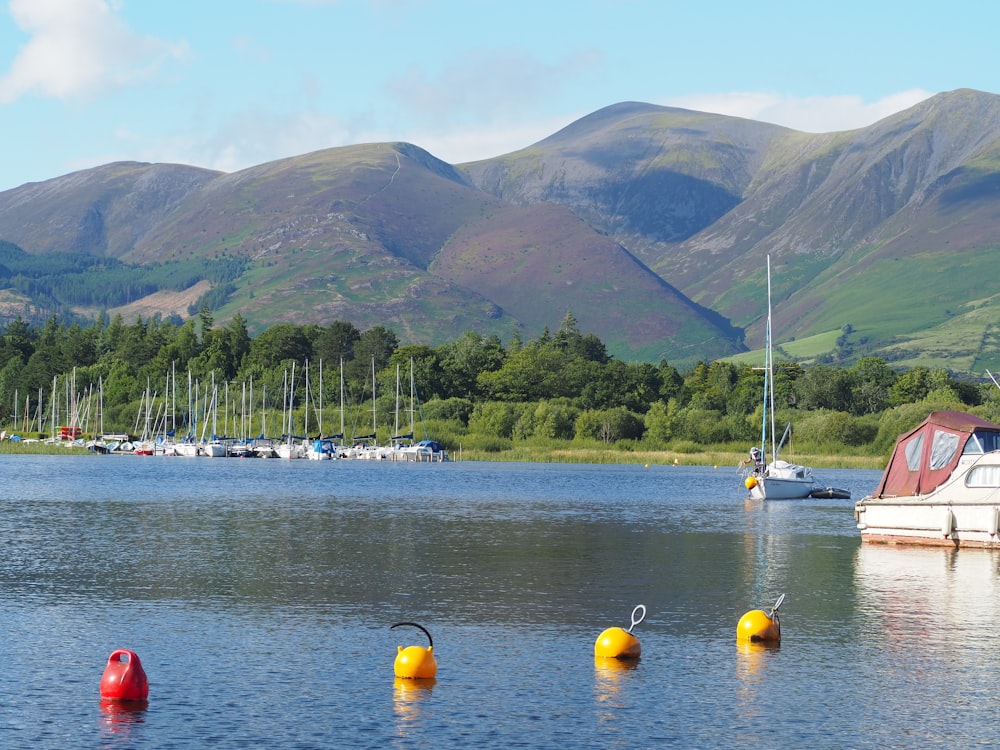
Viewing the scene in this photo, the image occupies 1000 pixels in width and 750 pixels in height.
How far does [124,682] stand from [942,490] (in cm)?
5065

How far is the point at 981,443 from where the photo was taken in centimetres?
6994

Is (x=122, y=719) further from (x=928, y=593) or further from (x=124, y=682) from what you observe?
(x=928, y=593)

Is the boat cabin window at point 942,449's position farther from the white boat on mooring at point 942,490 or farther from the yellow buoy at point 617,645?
the yellow buoy at point 617,645

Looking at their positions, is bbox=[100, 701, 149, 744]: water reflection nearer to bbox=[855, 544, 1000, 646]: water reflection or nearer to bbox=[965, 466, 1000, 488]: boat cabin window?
bbox=[855, 544, 1000, 646]: water reflection

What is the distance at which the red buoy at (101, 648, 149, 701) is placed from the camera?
3234 cm

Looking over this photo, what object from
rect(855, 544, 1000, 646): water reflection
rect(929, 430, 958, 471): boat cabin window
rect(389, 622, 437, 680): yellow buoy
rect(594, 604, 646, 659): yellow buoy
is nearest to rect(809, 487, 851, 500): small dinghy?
rect(855, 544, 1000, 646): water reflection

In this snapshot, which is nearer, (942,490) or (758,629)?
(758,629)

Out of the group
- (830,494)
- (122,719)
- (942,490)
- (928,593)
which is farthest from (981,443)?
(122,719)

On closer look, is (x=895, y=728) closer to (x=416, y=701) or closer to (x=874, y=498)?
(x=416, y=701)

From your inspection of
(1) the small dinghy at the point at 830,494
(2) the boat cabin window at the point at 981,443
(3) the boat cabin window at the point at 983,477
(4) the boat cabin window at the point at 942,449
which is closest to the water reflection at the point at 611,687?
(3) the boat cabin window at the point at 983,477

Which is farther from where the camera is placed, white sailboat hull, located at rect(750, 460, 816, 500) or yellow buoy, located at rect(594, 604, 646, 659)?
white sailboat hull, located at rect(750, 460, 816, 500)

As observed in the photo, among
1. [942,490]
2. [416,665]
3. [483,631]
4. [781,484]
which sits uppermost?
[942,490]

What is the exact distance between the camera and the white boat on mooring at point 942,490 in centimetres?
6819

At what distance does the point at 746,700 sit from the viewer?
1348 inches
